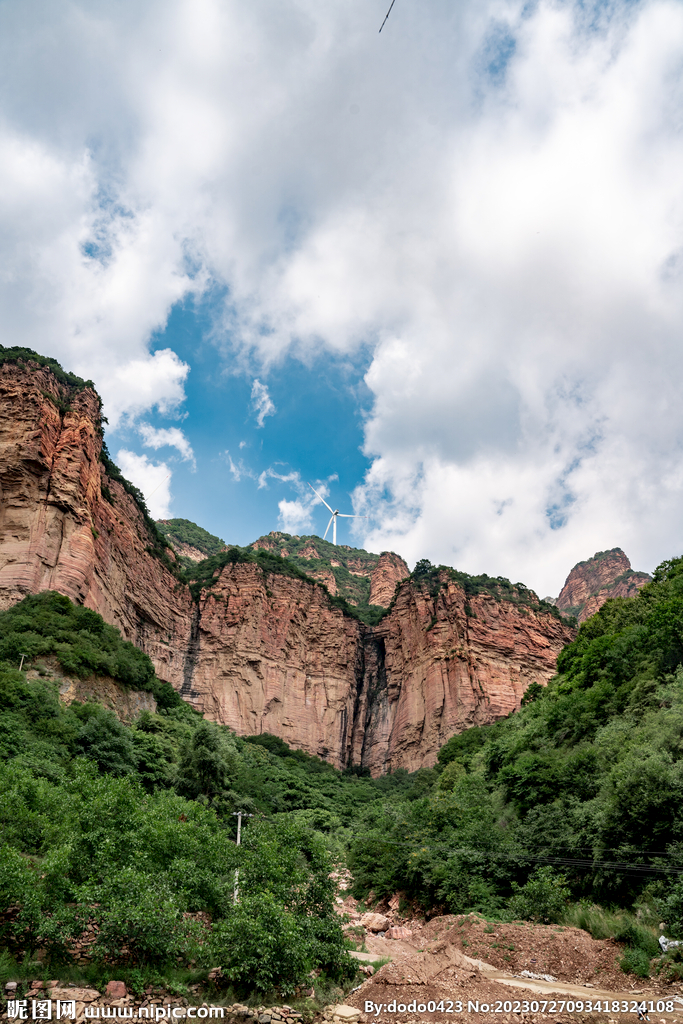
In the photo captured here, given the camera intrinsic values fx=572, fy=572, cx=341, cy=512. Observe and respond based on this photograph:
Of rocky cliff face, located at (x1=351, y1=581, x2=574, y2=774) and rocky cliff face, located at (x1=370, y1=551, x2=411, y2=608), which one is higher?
rocky cliff face, located at (x1=370, y1=551, x2=411, y2=608)

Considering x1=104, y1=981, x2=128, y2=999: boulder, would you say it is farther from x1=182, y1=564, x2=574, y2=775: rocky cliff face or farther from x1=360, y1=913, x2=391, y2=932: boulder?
x1=182, y1=564, x2=574, y2=775: rocky cliff face

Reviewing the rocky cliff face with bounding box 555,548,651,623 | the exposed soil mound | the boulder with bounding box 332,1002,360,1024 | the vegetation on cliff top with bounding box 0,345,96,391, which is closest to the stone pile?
the boulder with bounding box 332,1002,360,1024

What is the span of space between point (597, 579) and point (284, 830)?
390ft

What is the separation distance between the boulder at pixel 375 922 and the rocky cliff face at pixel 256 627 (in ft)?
92.2

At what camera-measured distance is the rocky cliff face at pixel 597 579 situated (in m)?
105

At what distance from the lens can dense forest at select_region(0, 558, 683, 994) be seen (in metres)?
12.8

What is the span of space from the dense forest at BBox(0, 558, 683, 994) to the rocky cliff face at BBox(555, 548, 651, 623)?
73.6 m

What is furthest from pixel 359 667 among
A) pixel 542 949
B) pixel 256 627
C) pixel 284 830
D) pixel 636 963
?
pixel 636 963

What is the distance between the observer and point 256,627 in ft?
223

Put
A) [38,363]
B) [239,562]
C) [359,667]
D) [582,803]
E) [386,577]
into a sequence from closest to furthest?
[582,803]
[38,363]
[239,562]
[359,667]
[386,577]

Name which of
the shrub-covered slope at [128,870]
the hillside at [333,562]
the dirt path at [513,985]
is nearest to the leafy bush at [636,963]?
the dirt path at [513,985]

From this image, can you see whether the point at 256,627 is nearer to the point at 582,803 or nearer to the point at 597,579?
the point at 582,803

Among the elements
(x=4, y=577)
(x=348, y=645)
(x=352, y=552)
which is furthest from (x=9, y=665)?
(x=352, y=552)

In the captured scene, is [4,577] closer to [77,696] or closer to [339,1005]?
[77,696]
